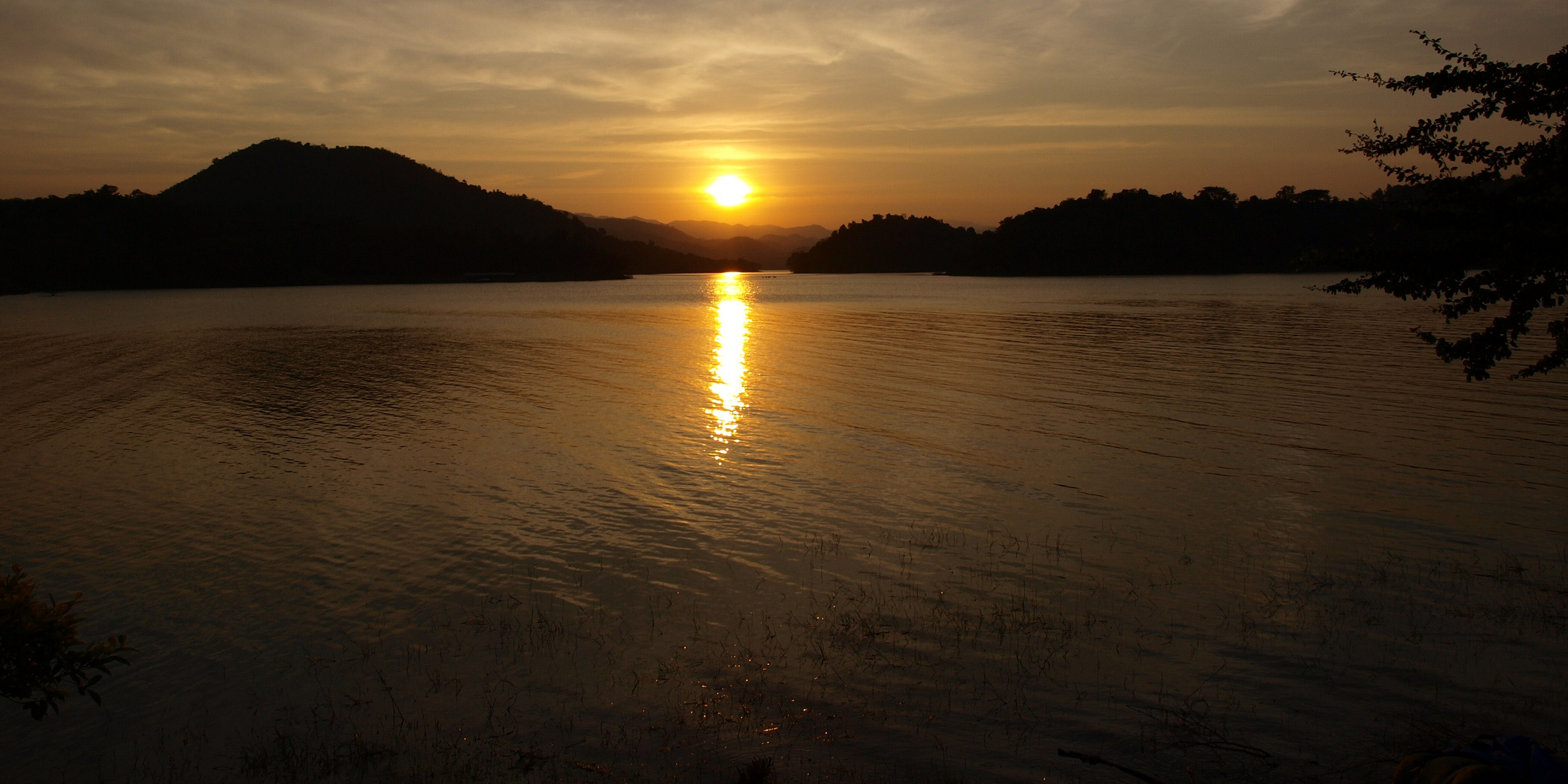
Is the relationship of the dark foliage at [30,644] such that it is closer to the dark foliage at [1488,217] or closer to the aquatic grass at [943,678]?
the aquatic grass at [943,678]

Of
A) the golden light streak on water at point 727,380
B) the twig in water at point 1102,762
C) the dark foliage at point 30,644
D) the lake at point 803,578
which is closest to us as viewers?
the dark foliage at point 30,644

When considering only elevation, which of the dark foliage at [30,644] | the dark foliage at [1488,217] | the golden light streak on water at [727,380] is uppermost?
the dark foliage at [1488,217]

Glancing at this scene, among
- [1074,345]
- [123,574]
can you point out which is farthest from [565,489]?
[1074,345]

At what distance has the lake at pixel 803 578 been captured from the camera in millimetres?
6754

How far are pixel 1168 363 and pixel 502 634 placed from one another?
1124 inches

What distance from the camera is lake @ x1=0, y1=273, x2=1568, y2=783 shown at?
6754mm

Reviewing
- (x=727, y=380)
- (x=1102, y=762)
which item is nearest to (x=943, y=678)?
(x=1102, y=762)

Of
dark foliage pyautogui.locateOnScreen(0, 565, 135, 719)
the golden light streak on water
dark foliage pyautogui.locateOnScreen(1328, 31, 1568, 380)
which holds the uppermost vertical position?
dark foliage pyautogui.locateOnScreen(1328, 31, 1568, 380)

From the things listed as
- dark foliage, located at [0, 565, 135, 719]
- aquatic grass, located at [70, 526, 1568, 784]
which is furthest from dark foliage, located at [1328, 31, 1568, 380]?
dark foliage, located at [0, 565, 135, 719]

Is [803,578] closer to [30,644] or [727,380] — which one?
[30,644]

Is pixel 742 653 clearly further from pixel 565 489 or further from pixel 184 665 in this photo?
pixel 565 489

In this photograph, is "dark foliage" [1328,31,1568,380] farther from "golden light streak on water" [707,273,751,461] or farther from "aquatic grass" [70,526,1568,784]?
"golden light streak on water" [707,273,751,461]

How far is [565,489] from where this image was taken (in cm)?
1480

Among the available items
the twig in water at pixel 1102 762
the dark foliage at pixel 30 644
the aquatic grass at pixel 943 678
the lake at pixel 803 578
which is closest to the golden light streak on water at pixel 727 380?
the lake at pixel 803 578
